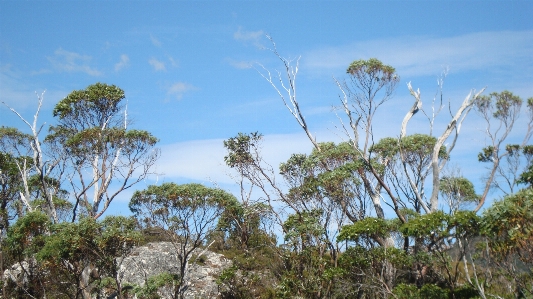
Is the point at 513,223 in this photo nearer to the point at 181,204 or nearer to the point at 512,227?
the point at 512,227

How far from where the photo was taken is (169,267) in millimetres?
23594

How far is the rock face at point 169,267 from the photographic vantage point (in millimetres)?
21656

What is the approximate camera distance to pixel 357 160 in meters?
18.6

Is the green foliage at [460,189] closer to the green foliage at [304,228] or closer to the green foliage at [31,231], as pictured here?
the green foliage at [304,228]

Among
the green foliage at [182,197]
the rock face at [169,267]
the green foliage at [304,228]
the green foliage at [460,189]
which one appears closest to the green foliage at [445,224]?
the green foliage at [304,228]

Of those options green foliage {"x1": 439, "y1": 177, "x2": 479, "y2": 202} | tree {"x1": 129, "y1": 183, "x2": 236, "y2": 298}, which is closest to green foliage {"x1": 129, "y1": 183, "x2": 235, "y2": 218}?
tree {"x1": 129, "y1": 183, "x2": 236, "y2": 298}

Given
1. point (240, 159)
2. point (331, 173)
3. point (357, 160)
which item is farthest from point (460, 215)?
point (240, 159)

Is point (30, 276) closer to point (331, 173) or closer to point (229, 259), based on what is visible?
point (229, 259)

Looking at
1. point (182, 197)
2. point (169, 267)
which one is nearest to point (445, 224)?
point (182, 197)

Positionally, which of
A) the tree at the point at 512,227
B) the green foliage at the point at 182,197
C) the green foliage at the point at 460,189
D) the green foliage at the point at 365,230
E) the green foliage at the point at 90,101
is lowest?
the tree at the point at 512,227

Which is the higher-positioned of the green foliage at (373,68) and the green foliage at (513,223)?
the green foliage at (373,68)

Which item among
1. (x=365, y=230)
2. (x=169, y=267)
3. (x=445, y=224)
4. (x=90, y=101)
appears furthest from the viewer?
→ (x=169, y=267)

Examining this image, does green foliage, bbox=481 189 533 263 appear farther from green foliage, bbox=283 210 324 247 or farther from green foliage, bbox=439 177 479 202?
green foliage, bbox=439 177 479 202

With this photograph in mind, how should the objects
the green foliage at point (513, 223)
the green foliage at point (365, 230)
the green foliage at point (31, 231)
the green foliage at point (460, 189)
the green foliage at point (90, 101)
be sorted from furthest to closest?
the green foliage at point (460, 189)
the green foliage at point (90, 101)
the green foliage at point (31, 231)
the green foliage at point (365, 230)
the green foliage at point (513, 223)
